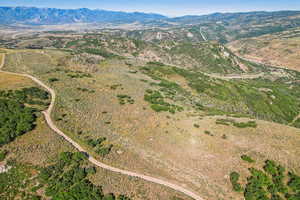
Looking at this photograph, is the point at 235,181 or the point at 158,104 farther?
the point at 158,104

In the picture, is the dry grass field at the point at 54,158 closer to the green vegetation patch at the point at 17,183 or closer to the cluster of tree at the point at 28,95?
the green vegetation patch at the point at 17,183

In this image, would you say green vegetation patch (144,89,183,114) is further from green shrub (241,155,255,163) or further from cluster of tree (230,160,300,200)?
cluster of tree (230,160,300,200)

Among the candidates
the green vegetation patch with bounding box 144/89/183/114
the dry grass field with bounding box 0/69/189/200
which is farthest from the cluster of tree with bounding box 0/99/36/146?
the green vegetation patch with bounding box 144/89/183/114

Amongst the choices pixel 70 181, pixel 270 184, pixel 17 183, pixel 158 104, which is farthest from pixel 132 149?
pixel 270 184

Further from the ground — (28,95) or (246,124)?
(28,95)

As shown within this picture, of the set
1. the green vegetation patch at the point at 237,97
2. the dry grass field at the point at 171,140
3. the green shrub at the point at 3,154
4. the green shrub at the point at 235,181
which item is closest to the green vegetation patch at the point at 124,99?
the dry grass field at the point at 171,140

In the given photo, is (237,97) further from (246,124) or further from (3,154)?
(3,154)

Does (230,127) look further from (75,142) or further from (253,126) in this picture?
(75,142)
